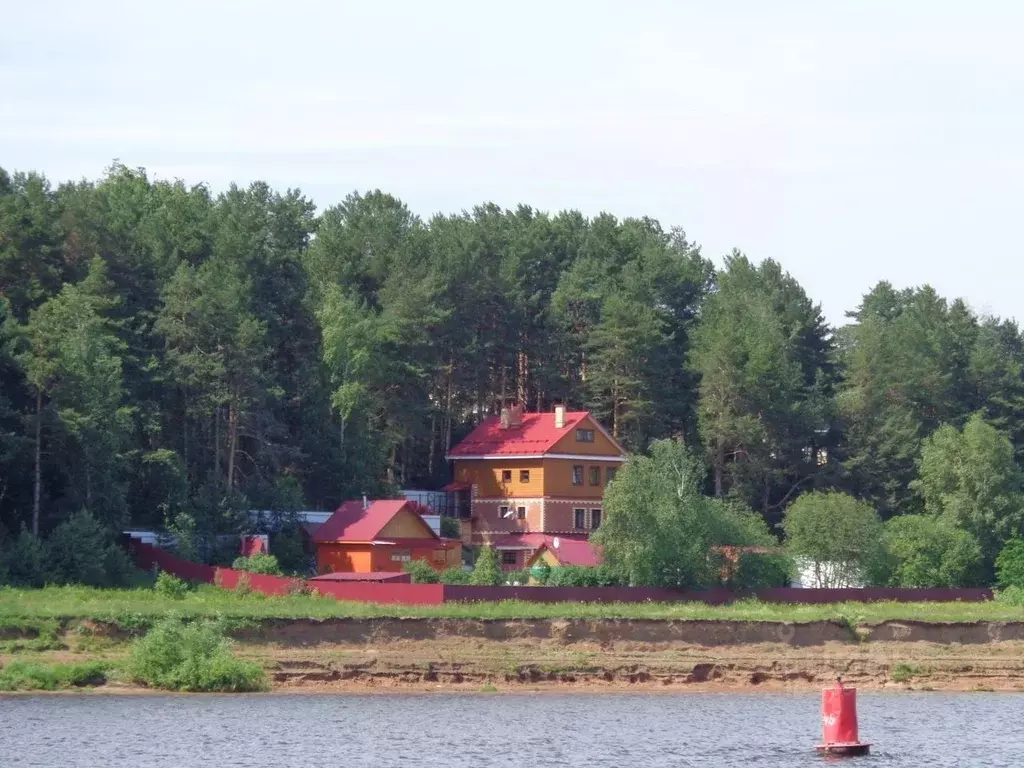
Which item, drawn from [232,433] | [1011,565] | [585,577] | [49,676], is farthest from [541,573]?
[49,676]

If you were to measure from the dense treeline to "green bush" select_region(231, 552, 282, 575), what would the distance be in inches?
130

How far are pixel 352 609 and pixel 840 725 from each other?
21.1 metres

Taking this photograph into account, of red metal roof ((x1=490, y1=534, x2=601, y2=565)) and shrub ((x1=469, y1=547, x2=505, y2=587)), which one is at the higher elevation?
red metal roof ((x1=490, y1=534, x2=601, y2=565))

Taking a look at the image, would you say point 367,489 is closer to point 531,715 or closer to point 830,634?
point 830,634

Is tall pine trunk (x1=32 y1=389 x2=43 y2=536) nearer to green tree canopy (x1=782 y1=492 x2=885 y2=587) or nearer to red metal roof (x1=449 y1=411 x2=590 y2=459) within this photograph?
red metal roof (x1=449 y1=411 x2=590 y2=459)

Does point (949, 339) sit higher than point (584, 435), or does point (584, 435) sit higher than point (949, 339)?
point (949, 339)

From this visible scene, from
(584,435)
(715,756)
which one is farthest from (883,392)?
(715,756)

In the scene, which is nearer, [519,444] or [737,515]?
[737,515]

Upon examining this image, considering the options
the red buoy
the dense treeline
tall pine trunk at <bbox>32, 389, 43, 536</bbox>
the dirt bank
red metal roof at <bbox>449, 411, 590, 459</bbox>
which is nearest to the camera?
the red buoy

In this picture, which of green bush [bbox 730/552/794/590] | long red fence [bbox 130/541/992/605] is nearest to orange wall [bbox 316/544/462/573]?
long red fence [bbox 130/541/992/605]

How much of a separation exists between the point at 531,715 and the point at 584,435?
38.9m

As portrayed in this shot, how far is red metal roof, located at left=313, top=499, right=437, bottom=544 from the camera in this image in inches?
2729

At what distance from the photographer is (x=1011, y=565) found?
73.2m

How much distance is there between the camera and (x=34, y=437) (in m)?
61.6
